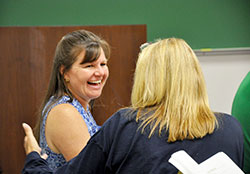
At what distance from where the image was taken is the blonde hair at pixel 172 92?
33.6 inches

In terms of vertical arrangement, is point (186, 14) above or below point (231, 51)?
above

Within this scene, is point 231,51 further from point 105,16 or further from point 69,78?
point 69,78

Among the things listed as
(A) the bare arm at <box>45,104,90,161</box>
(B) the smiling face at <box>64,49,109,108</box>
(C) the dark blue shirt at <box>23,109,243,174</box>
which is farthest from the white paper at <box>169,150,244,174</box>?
(B) the smiling face at <box>64,49,109,108</box>

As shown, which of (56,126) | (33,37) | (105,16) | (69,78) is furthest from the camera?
(105,16)

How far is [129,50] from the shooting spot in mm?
2436

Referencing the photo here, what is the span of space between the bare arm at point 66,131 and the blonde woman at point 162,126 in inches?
8.6

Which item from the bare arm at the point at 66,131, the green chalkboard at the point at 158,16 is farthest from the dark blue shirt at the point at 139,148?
the green chalkboard at the point at 158,16

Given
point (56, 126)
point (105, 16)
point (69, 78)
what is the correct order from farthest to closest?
point (105, 16) → point (69, 78) → point (56, 126)

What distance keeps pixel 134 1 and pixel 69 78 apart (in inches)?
61.0

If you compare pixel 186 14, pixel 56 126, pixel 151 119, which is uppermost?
pixel 186 14

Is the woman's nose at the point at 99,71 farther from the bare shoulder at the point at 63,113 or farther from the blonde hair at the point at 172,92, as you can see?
the blonde hair at the point at 172,92

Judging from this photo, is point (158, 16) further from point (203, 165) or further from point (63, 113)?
point (203, 165)

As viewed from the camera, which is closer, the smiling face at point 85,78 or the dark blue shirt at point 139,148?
the dark blue shirt at point 139,148

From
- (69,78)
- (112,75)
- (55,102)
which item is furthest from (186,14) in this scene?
(55,102)
